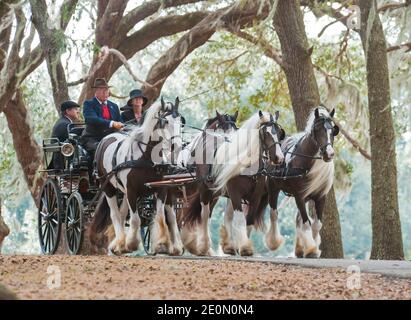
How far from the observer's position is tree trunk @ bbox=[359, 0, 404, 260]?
15273 millimetres

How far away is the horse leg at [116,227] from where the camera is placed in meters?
14.8

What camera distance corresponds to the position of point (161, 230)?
1433 centimetres

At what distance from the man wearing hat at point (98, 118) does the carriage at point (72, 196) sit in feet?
0.50

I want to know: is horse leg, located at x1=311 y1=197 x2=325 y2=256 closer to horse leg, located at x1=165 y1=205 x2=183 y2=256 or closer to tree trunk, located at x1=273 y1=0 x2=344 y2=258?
horse leg, located at x1=165 y1=205 x2=183 y2=256

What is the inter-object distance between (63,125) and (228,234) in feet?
9.95

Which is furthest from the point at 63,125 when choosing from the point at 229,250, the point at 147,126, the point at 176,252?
the point at 229,250

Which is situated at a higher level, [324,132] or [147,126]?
[147,126]

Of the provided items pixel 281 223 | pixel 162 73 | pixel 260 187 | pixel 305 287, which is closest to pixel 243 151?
pixel 260 187

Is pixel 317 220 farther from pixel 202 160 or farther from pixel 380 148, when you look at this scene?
pixel 202 160

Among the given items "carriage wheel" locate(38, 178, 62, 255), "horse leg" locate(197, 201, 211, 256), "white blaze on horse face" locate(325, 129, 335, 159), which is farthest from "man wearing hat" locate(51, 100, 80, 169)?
"white blaze on horse face" locate(325, 129, 335, 159)

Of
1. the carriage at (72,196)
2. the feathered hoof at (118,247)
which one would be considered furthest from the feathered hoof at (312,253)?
the feathered hoof at (118,247)

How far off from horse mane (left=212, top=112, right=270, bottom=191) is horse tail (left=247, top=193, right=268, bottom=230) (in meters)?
0.65

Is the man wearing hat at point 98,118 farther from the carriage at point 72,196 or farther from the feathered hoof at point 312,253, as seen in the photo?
the feathered hoof at point 312,253

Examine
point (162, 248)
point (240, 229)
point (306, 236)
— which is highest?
point (240, 229)
